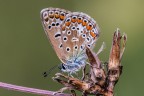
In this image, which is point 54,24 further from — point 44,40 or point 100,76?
point 44,40

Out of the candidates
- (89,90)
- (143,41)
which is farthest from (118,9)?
(89,90)

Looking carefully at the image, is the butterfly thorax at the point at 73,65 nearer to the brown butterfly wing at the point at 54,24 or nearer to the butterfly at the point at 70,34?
the butterfly at the point at 70,34

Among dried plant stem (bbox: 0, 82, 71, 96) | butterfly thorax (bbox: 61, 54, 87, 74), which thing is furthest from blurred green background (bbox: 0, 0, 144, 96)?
dried plant stem (bbox: 0, 82, 71, 96)

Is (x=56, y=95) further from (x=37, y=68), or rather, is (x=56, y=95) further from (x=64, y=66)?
(x=37, y=68)

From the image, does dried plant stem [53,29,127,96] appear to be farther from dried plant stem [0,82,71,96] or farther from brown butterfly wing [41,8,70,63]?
brown butterfly wing [41,8,70,63]

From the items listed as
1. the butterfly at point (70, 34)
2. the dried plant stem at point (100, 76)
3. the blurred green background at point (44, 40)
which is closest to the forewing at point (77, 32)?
the butterfly at point (70, 34)

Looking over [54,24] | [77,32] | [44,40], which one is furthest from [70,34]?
[44,40]
